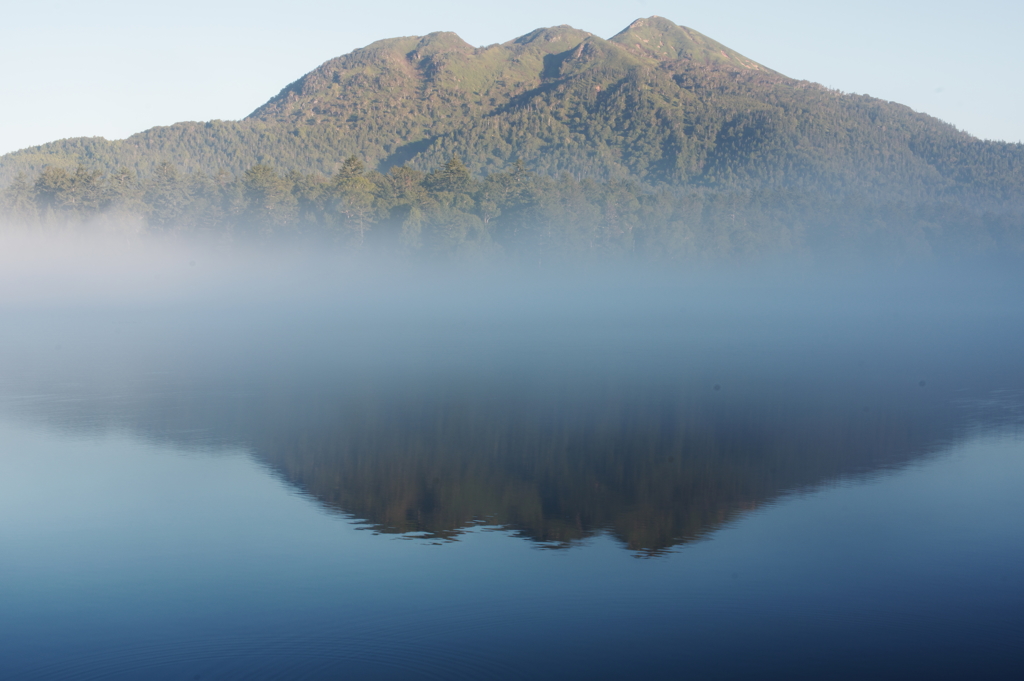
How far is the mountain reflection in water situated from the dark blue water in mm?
206

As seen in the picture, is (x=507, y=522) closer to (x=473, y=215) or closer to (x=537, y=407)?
(x=537, y=407)

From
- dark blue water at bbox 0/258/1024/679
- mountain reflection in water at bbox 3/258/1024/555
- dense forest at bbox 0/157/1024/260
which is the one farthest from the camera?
dense forest at bbox 0/157/1024/260

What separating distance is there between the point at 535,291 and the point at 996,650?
10837 cm

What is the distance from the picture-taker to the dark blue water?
15.5 meters

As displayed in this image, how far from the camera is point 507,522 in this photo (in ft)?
73.4

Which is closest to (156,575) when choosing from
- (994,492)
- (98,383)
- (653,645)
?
(653,645)

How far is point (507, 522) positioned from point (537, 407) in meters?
16.4

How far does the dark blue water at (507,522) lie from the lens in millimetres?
15469

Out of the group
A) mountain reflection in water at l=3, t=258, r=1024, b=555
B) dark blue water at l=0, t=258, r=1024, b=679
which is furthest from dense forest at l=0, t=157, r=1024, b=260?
dark blue water at l=0, t=258, r=1024, b=679

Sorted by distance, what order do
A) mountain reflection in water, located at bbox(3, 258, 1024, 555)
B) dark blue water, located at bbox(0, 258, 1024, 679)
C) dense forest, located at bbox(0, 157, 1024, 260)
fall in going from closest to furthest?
dark blue water, located at bbox(0, 258, 1024, 679) → mountain reflection in water, located at bbox(3, 258, 1024, 555) → dense forest, located at bbox(0, 157, 1024, 260)

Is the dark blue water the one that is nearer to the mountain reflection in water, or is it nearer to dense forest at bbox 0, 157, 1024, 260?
the mountain reflection in water

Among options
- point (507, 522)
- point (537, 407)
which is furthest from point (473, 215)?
point (507, 522)

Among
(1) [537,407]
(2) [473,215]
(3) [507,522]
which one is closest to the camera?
(3) [507,522]

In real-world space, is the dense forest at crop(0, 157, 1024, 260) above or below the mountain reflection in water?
above
